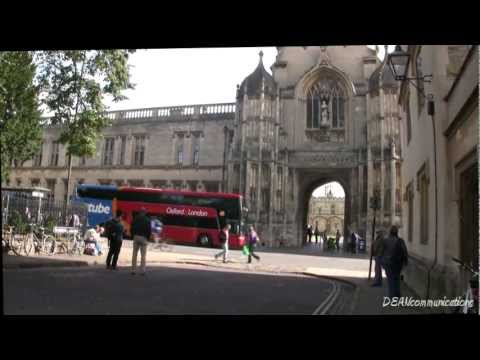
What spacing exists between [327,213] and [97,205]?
32463 mm

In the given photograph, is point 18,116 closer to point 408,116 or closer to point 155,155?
point 408,116

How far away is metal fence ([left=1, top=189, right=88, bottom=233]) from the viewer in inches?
539

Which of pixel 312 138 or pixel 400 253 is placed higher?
pixel 312 138

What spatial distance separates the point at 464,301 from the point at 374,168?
2444 cm

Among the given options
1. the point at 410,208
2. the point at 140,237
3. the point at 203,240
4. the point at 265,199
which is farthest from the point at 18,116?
the point at 265,199

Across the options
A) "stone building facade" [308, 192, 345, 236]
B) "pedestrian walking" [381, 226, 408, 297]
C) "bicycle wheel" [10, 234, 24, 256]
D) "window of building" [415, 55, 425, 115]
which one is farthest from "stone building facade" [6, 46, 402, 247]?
"pedestrian walking" [381, 226, 408, 297]

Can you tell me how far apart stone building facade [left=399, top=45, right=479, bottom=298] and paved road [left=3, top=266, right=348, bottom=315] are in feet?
7.30

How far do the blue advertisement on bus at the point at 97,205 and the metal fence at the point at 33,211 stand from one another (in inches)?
69.1

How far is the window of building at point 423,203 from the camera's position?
10.5 m

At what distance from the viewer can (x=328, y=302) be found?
8.73 meters

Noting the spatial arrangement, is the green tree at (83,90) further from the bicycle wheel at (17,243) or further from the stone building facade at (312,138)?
the stone building facade at (312,138)
